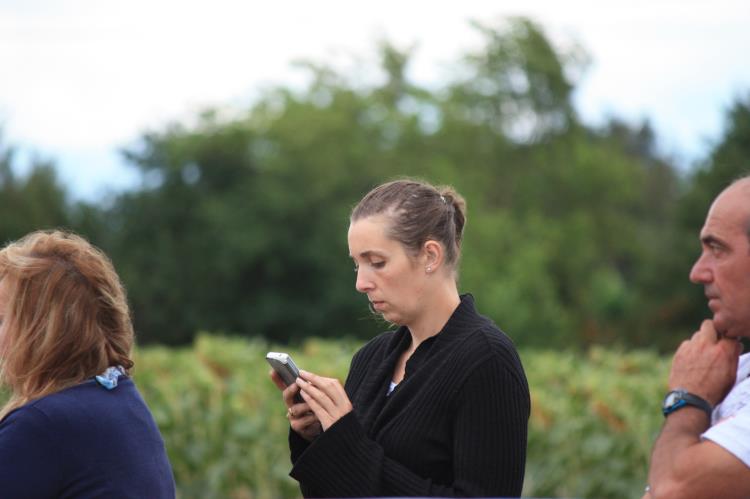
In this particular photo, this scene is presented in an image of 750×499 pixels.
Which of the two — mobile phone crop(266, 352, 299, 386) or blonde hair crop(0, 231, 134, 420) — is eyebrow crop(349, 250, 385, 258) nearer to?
mobile phone crop(266, 352, 299, 386)


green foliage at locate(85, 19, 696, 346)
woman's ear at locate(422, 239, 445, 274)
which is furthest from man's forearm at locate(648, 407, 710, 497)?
green foliage at locate(85, 19, 696, 346)

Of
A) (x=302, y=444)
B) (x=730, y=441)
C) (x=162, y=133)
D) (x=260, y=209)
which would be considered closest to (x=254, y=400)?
(x=302, y=444)

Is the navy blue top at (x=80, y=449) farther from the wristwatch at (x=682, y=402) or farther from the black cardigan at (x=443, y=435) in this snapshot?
the wristwatch at (x=682, y=402)

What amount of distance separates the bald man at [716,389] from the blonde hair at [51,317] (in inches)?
61.2

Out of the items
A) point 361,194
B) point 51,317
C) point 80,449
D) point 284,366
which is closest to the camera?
point 80,449

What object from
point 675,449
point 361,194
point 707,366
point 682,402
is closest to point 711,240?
point 707,366

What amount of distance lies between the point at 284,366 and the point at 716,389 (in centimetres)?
118

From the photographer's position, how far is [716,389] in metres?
2.75

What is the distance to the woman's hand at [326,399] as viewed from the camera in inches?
122

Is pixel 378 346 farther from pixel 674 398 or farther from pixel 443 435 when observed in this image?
pixel 674 398

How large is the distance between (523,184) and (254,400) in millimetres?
41626

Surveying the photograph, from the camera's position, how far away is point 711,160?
27.4 m

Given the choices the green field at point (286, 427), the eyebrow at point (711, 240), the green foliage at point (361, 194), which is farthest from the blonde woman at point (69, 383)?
the green foliage at point (361, 194)

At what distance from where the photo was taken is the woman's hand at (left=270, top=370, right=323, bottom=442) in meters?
3.27
